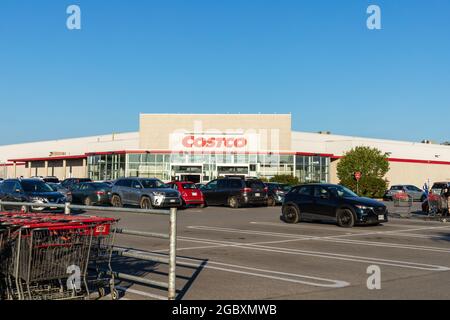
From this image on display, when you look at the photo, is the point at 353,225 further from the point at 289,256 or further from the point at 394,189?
the point at 394,189

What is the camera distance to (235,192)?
3200 cm

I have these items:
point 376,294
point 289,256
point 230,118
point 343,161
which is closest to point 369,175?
point 343,161

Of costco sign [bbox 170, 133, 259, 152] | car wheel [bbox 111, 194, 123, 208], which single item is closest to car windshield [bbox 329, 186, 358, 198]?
car wheel [bbox 111, 194, 123, 208]

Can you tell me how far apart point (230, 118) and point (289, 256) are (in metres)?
49.0

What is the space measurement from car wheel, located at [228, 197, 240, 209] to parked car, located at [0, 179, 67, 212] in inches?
423

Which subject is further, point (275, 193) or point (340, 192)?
point (275, 193)

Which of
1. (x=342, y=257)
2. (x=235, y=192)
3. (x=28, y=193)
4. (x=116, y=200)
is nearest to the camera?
(x=342, y=257)

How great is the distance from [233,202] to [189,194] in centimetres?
258

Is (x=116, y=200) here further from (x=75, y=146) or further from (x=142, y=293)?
(x=75, y=146)

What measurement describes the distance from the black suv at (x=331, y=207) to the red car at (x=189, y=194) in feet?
35.1
